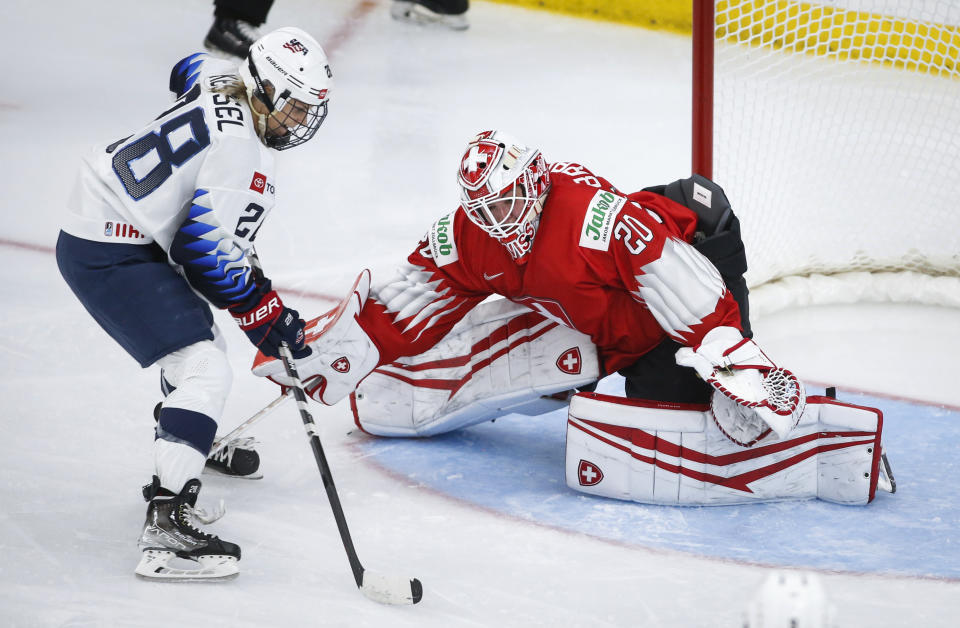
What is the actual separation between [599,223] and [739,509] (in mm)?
748

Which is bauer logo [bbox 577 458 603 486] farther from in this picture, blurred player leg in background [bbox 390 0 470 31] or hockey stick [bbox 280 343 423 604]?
blurred player leg in background [bbox 390 0 470 31]

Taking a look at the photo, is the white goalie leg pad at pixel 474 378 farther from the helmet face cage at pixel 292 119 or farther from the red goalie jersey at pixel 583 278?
the helmet face cage at pixel 292 119

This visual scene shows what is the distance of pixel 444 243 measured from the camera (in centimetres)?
292

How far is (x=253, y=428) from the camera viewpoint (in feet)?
10.4

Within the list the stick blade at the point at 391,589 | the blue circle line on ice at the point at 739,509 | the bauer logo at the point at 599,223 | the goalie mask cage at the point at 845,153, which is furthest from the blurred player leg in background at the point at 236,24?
the stick blade at the point at 391,589

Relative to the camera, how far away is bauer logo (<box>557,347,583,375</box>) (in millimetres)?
2930

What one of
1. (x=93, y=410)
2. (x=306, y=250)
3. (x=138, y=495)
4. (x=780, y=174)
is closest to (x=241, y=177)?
(x=138, y=495)

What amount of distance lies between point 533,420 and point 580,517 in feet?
1.94

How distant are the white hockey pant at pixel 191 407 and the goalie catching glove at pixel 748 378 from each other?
1.02 metres

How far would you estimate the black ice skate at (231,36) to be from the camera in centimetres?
553

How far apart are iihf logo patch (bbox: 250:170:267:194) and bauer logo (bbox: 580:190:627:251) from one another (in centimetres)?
71

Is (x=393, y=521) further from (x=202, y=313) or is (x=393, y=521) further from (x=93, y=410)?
Result: (x=93, y=410)

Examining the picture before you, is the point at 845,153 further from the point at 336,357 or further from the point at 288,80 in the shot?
the point at 288,80

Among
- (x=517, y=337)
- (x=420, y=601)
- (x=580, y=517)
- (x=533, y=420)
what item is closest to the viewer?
(x=420, y=601)
